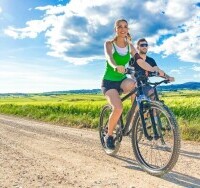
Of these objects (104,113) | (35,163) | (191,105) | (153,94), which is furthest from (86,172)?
(191,105)

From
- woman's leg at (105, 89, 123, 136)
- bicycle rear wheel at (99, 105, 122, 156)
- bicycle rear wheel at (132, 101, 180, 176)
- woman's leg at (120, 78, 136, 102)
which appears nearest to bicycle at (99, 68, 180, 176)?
bicycle rear wheel at (132, 101, 180, 176)

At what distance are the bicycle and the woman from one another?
1.16ft

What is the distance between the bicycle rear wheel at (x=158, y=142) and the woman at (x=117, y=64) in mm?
864

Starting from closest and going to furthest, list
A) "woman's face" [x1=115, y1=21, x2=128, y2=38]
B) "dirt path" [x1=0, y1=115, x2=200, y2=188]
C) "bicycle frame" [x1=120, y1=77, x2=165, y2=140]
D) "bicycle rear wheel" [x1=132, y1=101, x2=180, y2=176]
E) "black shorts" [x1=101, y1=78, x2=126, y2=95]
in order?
1. "dirt path" [x1=0, y1=115, x2=200, y2=188]
2. "bicycle rear wheel" [x1=132, y1=101, x2=180, y2=176]
3. "bicycle frame" [x1=120, y1=77, x2=165, y2=140]
4. "woman's face" [x1=115, y1=21, x2=128, y2=38]
5. "black shorts" [x1=101, y1=78, x2=126, y2=95]

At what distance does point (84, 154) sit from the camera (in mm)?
7660

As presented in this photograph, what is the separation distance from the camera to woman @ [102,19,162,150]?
666cm

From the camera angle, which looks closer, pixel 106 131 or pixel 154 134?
pixel 154 134

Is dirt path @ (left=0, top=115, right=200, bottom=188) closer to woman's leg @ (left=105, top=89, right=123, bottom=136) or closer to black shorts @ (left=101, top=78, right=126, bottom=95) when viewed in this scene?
woman's leg @ (left=105, top=89, right=123, bottom=136)

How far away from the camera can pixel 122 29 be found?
6.66 metres

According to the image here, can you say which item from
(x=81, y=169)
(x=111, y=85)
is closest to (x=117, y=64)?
(x=111, y=85)

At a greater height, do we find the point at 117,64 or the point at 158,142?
the point at 117,64

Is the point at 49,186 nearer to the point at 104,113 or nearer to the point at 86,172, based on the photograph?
the point at 86,172

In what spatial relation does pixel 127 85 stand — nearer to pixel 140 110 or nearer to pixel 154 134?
pixel 140 110

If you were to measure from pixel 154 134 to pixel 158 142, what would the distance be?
0.16 metres
